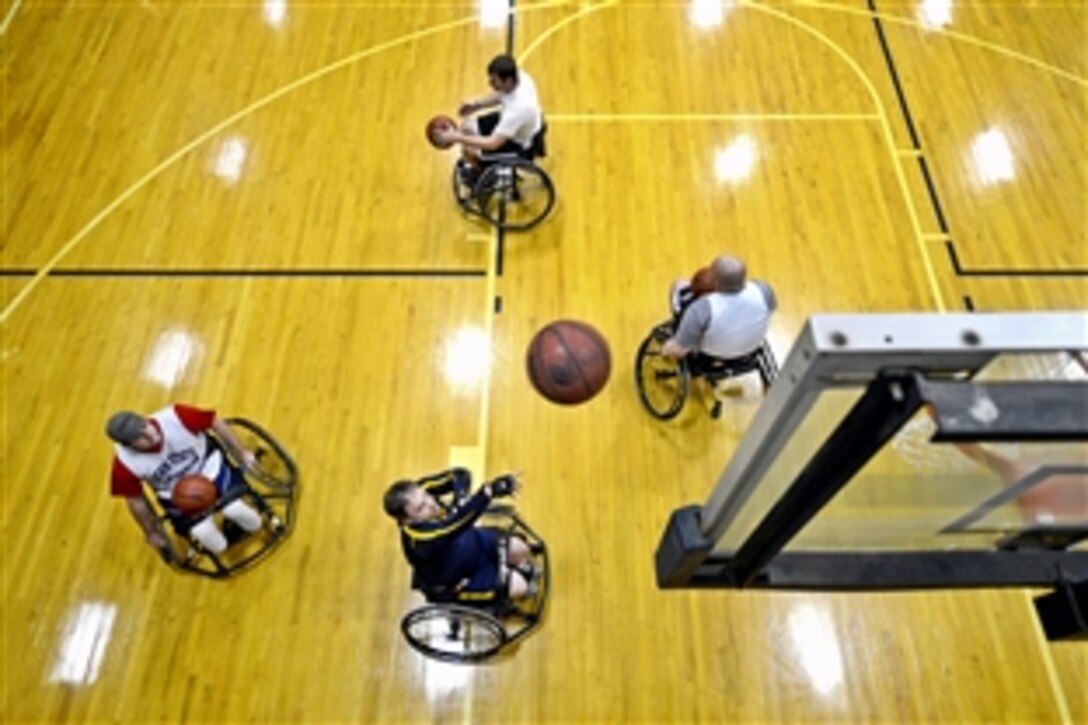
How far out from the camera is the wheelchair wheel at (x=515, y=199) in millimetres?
5785

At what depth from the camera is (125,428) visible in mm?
3783

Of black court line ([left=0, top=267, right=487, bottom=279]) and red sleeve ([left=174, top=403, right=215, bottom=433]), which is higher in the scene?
black court line ([left=0, top=267, right=487, bottom=279])

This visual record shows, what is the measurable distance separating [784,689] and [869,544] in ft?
7.21

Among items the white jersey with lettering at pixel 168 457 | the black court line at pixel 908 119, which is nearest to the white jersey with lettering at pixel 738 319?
the black court line at pixel 908 119

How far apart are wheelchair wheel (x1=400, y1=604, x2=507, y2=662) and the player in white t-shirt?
285 cm

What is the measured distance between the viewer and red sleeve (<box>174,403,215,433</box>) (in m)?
4.04

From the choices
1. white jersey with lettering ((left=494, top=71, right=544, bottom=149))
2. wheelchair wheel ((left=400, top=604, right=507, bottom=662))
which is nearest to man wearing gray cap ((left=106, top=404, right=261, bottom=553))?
wheelchair wheel ((left=400, top=604, right=507, bottom=662))

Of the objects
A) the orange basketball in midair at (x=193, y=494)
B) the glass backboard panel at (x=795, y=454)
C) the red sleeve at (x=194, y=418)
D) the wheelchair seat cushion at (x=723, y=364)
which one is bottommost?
the glass backboard panel at (x=795, y=454)

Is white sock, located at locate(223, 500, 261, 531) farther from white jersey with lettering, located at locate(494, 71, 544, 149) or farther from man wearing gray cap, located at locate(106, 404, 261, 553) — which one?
white jersey with lettering, located at locate(494, 71, 544, 149)

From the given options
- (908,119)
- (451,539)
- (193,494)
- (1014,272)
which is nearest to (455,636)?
(451,539)

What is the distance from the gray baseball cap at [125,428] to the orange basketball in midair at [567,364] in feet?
5.96

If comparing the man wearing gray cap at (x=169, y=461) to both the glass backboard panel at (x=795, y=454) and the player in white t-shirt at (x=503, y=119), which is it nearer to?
the player in white t-shirt at (x=503, y=119)

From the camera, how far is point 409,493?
11.4 ft

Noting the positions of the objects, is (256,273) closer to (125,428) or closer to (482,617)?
(125,428)
